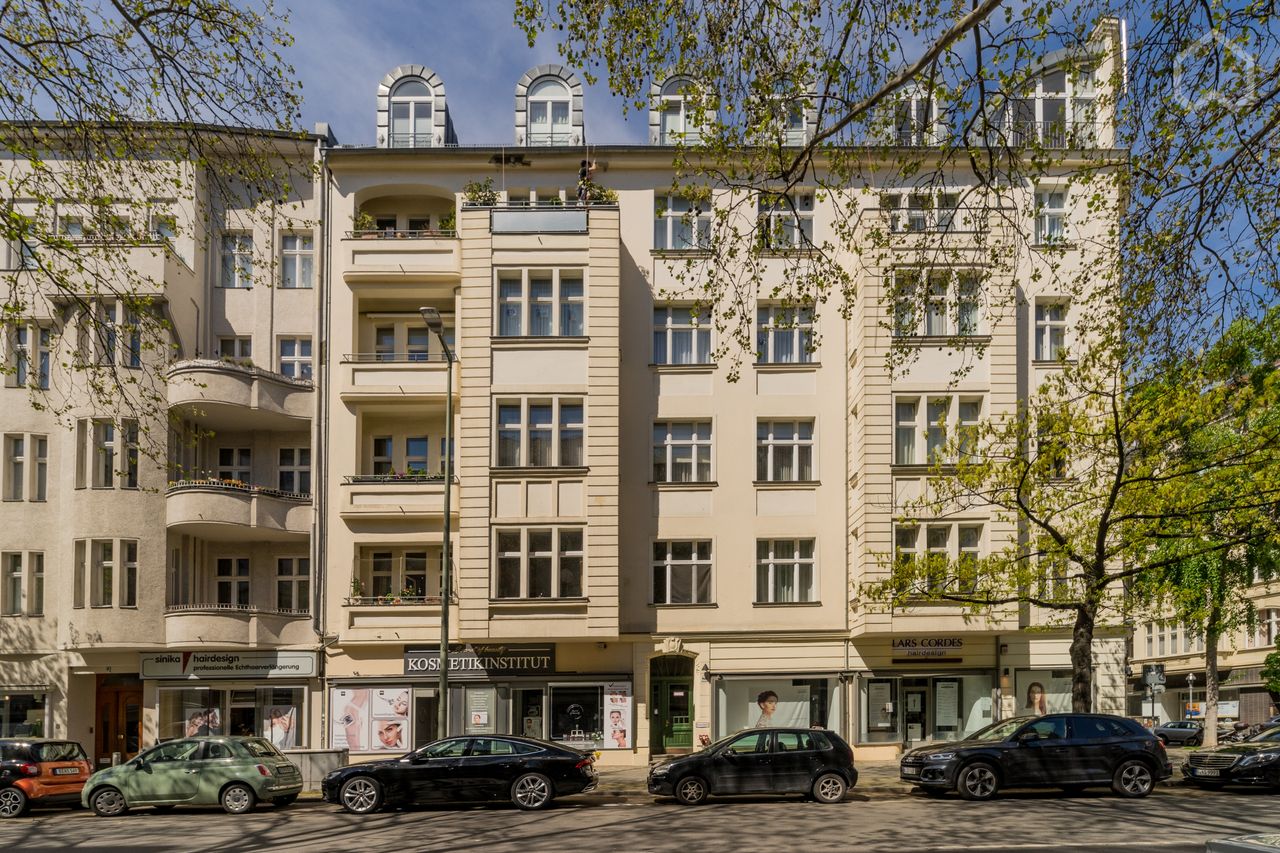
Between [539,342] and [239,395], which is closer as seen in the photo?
[539,342]

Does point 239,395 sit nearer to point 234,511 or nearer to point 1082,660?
point 234,511

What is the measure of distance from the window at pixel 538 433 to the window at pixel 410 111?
842 cm

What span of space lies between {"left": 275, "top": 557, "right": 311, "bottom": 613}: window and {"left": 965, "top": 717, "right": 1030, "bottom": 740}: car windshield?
57.3 feet

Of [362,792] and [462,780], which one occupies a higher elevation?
[462,780]

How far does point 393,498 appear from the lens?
93.7 feet

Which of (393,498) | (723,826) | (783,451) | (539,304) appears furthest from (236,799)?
(783,451)

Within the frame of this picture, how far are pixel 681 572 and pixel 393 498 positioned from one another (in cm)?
747

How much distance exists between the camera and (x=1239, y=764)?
2070 cm

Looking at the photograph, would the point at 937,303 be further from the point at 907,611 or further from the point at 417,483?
the point at 417,483

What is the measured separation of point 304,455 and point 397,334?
4091 millimetres

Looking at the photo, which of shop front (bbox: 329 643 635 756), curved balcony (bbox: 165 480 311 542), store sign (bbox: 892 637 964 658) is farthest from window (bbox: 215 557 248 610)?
store sign (bbox: 892 637 964 658)

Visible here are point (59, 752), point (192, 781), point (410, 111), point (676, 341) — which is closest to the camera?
point (192, 781)

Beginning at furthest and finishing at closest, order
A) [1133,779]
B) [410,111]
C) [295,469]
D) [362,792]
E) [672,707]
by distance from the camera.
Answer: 1. [410,111]
2. [295,469]
3. [672,707]
4. [1133,779]
5. [362,792]

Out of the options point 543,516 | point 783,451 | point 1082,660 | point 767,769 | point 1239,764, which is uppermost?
point 783,451
